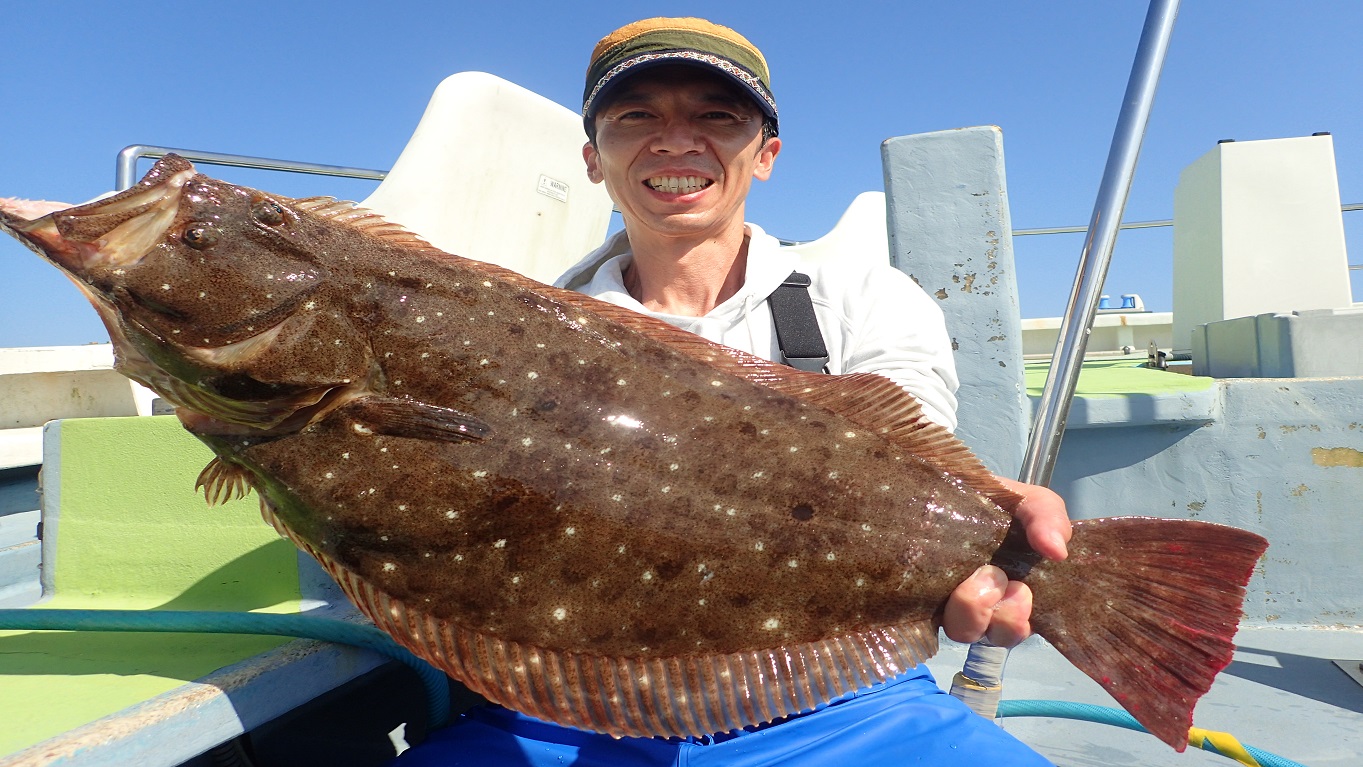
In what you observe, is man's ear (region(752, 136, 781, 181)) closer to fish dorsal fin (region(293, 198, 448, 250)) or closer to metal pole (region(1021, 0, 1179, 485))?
metal pole (region(1021, 0, 1179, 485))

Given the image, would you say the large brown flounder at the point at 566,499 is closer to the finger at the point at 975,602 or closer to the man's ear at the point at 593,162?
the finger at the point at 975,602

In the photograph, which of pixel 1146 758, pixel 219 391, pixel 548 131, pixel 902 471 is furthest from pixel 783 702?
pixel 548 131

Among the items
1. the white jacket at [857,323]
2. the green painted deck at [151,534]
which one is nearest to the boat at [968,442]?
the green painted deck at [151,534]

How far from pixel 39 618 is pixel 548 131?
11.7 feet

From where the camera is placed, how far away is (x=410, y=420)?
5.29 feet

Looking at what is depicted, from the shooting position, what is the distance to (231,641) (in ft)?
6.91

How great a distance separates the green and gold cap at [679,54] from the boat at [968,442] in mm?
1442

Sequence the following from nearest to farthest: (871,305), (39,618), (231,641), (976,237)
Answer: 1. (39,618)
2. (231,641)
3. (871,305)
4. (976,237)

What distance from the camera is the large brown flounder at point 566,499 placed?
62.3 inches

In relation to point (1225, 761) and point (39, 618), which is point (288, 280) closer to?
point (39, 618)

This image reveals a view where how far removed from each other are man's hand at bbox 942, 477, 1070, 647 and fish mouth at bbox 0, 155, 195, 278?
1.91 metres

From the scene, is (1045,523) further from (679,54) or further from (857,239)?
(857,239)

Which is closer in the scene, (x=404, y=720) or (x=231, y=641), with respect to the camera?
(x=231, y=641)

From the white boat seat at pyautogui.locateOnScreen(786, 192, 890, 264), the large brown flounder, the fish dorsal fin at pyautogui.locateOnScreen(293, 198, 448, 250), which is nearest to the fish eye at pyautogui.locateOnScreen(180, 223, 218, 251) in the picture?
the large brown flounder
